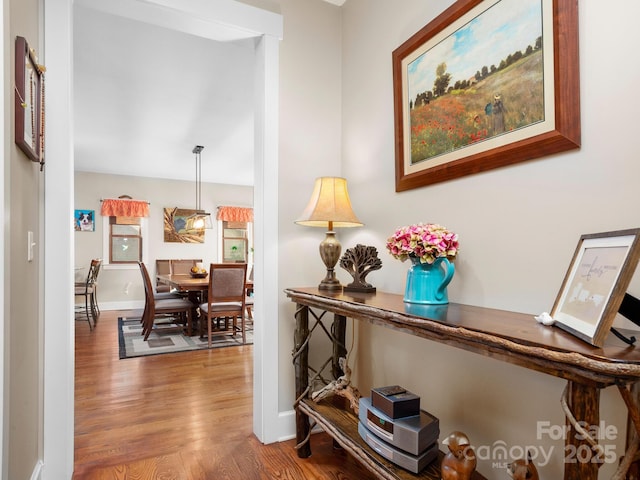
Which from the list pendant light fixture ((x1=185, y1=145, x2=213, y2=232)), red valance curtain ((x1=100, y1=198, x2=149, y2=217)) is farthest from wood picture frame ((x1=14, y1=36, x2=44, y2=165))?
red valance curtain ((x1=100, y1=198, x2=149, y2=217))

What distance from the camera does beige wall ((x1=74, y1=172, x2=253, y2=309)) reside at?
698cm

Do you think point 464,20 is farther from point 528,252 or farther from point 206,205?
point 206,205

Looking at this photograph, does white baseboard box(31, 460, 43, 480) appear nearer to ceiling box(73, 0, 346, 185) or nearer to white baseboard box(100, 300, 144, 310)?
ceiling box(73, 0, 346, 185)

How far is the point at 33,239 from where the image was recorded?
5.11 ft

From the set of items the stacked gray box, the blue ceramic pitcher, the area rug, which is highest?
the blue ceramic pitcher

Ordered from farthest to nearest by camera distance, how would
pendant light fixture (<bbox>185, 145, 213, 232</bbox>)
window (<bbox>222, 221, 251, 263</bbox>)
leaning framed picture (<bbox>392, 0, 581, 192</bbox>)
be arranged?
window (<bbox>222, 221, 251, 263</bbox>)
pendant light fixture (<bbox>185, 145, 213, 232</bbox>)
leaning framed picture (<bbox>392, 0, 581, 192</bbox>)

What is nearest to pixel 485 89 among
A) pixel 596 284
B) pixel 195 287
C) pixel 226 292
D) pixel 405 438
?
pixel 596 284

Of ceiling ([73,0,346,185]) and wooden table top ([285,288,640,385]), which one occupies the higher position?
ceiling ([73,0,346,185])

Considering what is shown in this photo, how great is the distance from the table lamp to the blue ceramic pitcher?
0.59 meters

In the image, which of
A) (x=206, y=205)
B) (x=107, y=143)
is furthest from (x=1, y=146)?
(x=206, y=205)

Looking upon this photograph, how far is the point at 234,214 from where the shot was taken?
8.08 meters

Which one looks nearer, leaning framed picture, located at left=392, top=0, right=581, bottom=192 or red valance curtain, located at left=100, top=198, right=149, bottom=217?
leaning framed picture, located at left=392, top=0, right=581, bottom=192

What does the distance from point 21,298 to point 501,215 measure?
1771mm

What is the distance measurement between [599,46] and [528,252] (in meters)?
0.65
